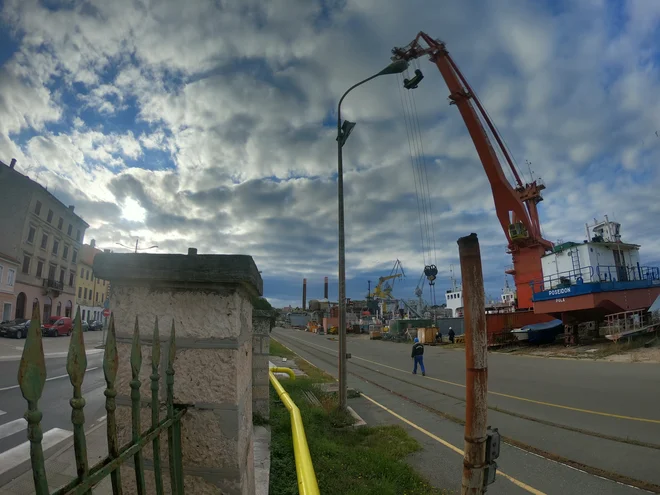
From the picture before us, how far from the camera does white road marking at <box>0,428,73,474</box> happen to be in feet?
17.5

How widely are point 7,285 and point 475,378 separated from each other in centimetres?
4034

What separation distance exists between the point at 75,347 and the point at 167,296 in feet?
2.90

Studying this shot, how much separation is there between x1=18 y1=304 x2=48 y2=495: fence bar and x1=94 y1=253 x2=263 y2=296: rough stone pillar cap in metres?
0.92

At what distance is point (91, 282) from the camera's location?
53.9m

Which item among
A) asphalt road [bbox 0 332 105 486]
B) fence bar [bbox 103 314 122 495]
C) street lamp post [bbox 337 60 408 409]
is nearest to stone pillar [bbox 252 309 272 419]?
street lamp post [bbox 337 60 408 409]

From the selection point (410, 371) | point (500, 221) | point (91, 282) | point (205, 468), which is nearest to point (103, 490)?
point (205, 468)

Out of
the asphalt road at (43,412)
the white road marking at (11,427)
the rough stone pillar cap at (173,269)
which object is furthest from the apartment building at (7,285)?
the rough stone pillar cap at (173,269)

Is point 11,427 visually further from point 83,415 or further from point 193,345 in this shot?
point 83,415

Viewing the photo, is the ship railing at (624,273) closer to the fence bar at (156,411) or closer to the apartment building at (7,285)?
the fence bar at (156,411)

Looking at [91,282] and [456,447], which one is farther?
[91,282]

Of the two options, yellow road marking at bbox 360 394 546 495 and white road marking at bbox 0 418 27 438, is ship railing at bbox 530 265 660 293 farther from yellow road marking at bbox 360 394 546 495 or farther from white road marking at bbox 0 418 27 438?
white road marking at bbox 0 418 27 438

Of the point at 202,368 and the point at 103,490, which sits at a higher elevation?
the point at 202,368

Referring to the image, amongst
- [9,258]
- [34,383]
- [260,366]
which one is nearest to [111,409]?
[34,383]

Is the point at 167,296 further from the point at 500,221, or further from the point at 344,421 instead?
the point at 500,221
